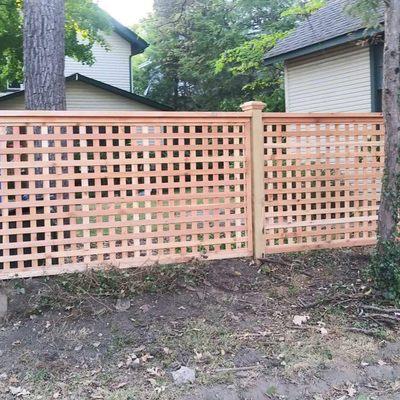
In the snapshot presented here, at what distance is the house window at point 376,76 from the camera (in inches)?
402

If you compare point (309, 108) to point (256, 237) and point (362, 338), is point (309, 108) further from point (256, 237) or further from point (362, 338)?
point (362, 338)

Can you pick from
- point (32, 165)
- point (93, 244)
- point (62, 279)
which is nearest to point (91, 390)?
point (62, 279)

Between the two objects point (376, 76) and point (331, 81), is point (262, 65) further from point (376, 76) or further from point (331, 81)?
point (376, 76)

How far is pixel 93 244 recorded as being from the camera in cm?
480

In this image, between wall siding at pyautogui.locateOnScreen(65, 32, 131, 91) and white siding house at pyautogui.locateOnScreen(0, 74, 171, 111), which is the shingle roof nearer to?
white siding house at pyautogui.locateOnScreen(0, 74, 171, 111)

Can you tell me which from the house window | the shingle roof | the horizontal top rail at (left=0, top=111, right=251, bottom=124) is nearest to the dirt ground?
the horizontal top rail at (left=0, top=111, right=251, bottom=124)

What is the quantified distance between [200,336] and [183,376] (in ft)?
1.77

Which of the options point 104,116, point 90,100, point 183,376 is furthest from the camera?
point 90,100

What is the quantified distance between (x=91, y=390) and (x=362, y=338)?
7.02 ft

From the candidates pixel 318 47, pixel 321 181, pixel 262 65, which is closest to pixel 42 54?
pixel 321 181

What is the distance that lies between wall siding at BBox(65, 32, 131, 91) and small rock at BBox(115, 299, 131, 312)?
16.1 meters

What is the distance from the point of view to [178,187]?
499 centimetres

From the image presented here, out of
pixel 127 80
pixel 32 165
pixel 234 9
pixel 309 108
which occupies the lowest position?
pixel 32 165

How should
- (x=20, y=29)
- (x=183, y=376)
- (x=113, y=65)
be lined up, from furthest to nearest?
(x=113, y=65)
(x=20, y=29)
(x=183, y=376)
